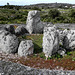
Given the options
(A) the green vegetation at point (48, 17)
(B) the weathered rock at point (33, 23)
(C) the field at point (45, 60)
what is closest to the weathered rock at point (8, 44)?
(C) the field at point (45, 60)

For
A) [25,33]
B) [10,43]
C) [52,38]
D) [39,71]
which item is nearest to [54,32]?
[52,38]

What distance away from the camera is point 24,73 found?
22.7 ft

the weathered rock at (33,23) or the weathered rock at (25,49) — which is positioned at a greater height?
the weathered rock at (33,23)

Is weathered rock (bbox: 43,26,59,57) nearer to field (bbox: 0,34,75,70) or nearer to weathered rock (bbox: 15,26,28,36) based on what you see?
field (bbox: 0,34,75,70)

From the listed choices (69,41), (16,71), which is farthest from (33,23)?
(16,71)

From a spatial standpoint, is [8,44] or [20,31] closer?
[8,44]

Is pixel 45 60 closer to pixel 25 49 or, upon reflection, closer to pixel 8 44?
pixel 25 49

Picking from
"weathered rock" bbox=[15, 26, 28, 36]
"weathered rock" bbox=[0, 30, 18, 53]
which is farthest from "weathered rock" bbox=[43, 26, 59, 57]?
"weathered rock" bbox=[15, 26, 28, 36]

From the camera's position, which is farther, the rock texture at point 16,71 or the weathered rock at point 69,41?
the weathered rock at point 69,41

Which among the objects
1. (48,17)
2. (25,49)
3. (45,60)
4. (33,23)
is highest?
(33,23)

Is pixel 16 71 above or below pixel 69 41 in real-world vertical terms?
above

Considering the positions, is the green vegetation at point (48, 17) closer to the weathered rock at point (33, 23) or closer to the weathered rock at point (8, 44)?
the weathered rock at point (33, 23)

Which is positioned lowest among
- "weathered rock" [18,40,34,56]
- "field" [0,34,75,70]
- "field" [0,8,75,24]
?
"field" [0,34,75,70]

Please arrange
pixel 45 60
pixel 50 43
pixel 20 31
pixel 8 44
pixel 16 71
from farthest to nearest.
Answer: pixel 20 31, pixel 8 44, pixel 50 43, pixel 45 60, pixel 16 71
